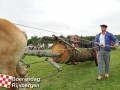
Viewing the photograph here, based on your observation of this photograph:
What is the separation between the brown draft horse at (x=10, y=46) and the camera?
8.35 metres

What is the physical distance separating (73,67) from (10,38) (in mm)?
6477

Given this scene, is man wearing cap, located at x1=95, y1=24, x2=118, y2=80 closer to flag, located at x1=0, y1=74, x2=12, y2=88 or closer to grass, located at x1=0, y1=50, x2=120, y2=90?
grass, located at x1=0, y1=50, x2=120, y2=90

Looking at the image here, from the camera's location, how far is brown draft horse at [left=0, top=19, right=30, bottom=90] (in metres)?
8.35

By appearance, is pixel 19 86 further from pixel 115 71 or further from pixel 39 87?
pixel 115 71

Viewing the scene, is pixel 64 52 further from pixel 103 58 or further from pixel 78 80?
pixel 103 58

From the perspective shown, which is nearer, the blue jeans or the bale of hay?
the blue jeans

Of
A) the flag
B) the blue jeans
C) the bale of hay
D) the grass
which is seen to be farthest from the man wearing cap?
the flag

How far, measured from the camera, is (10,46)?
8.48 meters

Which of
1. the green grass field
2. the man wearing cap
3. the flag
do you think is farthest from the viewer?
the man wearing cap

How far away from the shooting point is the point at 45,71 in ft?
46.3

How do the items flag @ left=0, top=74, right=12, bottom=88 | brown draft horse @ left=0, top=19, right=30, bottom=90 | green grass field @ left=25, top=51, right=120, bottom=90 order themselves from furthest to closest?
green grass field @ left=25, top=51, right=120, bottom=90 < brown draft horse @ left=0, top=19, right=30, bottom=90 < flag @ left=0, top=74, right=12, bottom=88

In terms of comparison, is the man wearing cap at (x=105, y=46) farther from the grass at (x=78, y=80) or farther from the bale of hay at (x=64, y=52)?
the bale of hay at (x=64, y=52)

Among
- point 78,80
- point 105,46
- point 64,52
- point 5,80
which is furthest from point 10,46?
point 64,52

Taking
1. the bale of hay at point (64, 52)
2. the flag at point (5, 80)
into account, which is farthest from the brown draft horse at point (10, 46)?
the bale of hay at point (64, 52)
